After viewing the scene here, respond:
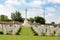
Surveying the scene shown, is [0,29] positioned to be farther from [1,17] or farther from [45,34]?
[1,17]

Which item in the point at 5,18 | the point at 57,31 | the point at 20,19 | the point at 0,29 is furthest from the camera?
the point at 5,18

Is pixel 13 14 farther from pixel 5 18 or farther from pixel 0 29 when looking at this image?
pixel 0 29

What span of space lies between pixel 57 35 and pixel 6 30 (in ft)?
14.5

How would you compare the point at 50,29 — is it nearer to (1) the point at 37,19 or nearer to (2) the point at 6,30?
(2) the point at 6,30

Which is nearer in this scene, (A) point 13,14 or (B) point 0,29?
(B) point 0,29

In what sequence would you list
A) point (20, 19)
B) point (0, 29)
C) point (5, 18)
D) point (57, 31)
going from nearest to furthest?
point (57, 31) → point (0, 29) → point (20, 19) → point (5, 18)

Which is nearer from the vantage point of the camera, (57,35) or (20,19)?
(57,35)

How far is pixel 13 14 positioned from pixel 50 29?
283ft

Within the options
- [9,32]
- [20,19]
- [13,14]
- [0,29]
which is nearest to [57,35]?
[9,32]

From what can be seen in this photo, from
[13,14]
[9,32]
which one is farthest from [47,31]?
[13,14]

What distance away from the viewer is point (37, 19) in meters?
101

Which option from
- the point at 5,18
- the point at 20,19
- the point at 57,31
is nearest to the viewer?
the point at 57,31

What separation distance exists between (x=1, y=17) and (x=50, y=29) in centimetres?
9097

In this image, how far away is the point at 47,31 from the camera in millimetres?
16797
